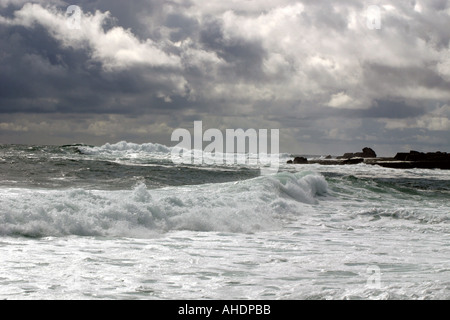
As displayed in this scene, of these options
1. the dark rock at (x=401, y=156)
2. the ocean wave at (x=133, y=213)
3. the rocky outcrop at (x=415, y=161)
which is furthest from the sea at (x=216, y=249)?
the dark rock at (x=401, y=156)

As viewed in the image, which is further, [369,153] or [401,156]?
[369,153]

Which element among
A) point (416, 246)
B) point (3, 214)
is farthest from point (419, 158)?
point (3, 214)

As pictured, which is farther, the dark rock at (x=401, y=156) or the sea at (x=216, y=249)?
the dark rock at (x=401, y=156)

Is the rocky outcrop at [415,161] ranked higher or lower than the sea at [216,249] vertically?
higher

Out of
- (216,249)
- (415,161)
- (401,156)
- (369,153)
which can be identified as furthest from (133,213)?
(369,153)

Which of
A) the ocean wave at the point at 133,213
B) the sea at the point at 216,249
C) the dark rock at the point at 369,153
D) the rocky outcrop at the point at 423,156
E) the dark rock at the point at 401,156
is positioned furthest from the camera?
the dark rock at the point at 369,153

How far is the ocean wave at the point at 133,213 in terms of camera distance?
8.97 meters

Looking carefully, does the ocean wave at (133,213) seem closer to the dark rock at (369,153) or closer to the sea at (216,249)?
the sea at (216,249)

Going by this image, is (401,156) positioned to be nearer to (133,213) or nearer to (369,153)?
(369,153)

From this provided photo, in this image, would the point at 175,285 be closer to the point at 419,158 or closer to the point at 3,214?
the point at 3,214

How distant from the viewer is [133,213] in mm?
10180

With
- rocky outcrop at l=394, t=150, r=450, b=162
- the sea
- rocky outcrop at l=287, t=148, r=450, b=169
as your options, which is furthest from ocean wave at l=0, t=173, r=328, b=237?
rocky outcrop at l=394, t=150, r=450, b=162

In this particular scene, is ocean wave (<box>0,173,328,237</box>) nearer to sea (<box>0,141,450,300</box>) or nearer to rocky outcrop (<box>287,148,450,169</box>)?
sea (<box>0,141,450,300</box>)

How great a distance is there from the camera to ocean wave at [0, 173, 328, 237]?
8968 millimetres
